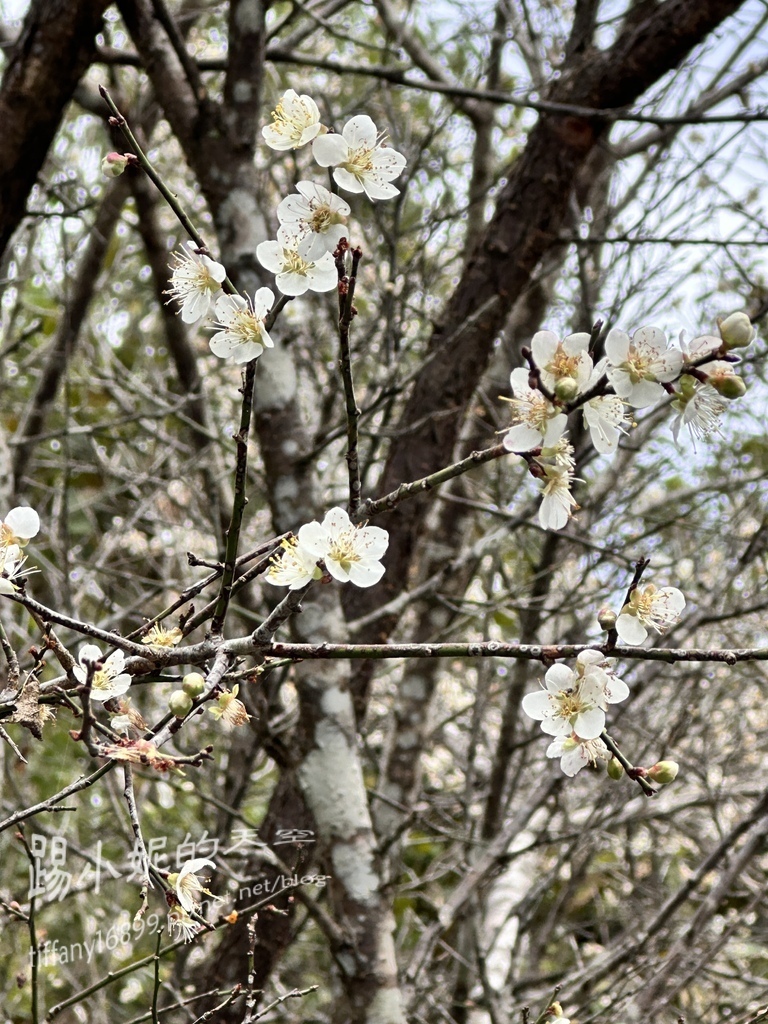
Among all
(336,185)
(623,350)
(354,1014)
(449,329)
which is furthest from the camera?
(449,329)

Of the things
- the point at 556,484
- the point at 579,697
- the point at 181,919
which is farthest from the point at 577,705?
the point at 181,919

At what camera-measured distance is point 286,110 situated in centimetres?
99

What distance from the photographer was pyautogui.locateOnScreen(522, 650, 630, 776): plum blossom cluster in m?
0.92

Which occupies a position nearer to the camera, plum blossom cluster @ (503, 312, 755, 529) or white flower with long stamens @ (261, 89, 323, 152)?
plum blossom cluster @ (503, 312, 755, 529)

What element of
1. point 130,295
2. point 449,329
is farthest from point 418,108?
point 449,329

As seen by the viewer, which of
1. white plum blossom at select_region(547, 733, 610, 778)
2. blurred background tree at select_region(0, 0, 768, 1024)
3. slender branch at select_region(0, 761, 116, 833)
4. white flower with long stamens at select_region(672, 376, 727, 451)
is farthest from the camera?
blurred background tree at select_region(0, 0, 768, 1024)

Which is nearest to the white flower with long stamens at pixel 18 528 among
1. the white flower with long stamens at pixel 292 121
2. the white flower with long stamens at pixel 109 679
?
the white flower with long stamens at pixel 109 679

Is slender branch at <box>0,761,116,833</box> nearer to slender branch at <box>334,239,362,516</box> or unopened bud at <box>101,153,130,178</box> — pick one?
slender branch at <box>334,239,362,516</box>

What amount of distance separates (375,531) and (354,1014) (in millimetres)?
1270

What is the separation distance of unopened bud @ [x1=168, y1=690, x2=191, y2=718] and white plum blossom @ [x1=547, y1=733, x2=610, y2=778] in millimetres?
393

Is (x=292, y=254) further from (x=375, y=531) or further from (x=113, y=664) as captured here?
(x=113, y=664)

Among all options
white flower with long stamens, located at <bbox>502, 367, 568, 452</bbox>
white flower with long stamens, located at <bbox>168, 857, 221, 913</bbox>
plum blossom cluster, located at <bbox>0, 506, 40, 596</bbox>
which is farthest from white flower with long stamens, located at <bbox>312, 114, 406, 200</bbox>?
white flower with long stamens, located at <bbox>168, 857, 221, 913</bbox>

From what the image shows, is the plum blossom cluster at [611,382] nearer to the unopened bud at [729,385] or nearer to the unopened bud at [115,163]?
the unopened bud at [729,385]

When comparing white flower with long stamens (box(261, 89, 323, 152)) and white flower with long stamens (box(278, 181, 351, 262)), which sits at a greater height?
white flower with long stamens (box(261, 89, 323, 152))
